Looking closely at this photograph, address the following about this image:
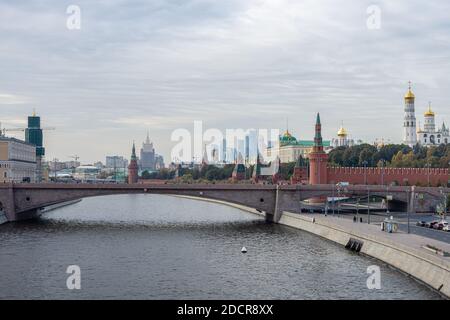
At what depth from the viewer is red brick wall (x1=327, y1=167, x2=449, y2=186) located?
116 m

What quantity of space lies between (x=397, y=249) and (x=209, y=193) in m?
38.1

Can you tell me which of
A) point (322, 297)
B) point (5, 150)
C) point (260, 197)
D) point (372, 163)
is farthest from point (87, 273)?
point (372, 163)

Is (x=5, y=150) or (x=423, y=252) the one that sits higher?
(x=5, y=150)

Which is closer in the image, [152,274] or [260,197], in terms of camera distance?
[152,274]

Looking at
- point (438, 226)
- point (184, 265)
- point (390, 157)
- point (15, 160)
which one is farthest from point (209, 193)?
point (390, 157)

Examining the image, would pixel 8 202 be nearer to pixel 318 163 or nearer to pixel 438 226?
pixel 438 226

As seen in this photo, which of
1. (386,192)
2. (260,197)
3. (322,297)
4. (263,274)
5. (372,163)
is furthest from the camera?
(372,163)

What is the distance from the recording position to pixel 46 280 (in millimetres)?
41719

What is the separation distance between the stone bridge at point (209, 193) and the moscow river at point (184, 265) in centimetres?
644

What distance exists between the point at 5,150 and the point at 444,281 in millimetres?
103449

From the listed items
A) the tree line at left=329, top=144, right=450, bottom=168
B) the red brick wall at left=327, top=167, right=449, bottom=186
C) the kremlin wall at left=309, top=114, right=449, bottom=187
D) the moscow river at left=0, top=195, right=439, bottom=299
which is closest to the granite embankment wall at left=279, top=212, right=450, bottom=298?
the moscow river at left=0, top=195, right=439, bottom=299

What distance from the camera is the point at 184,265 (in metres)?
47.8

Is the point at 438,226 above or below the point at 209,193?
below
